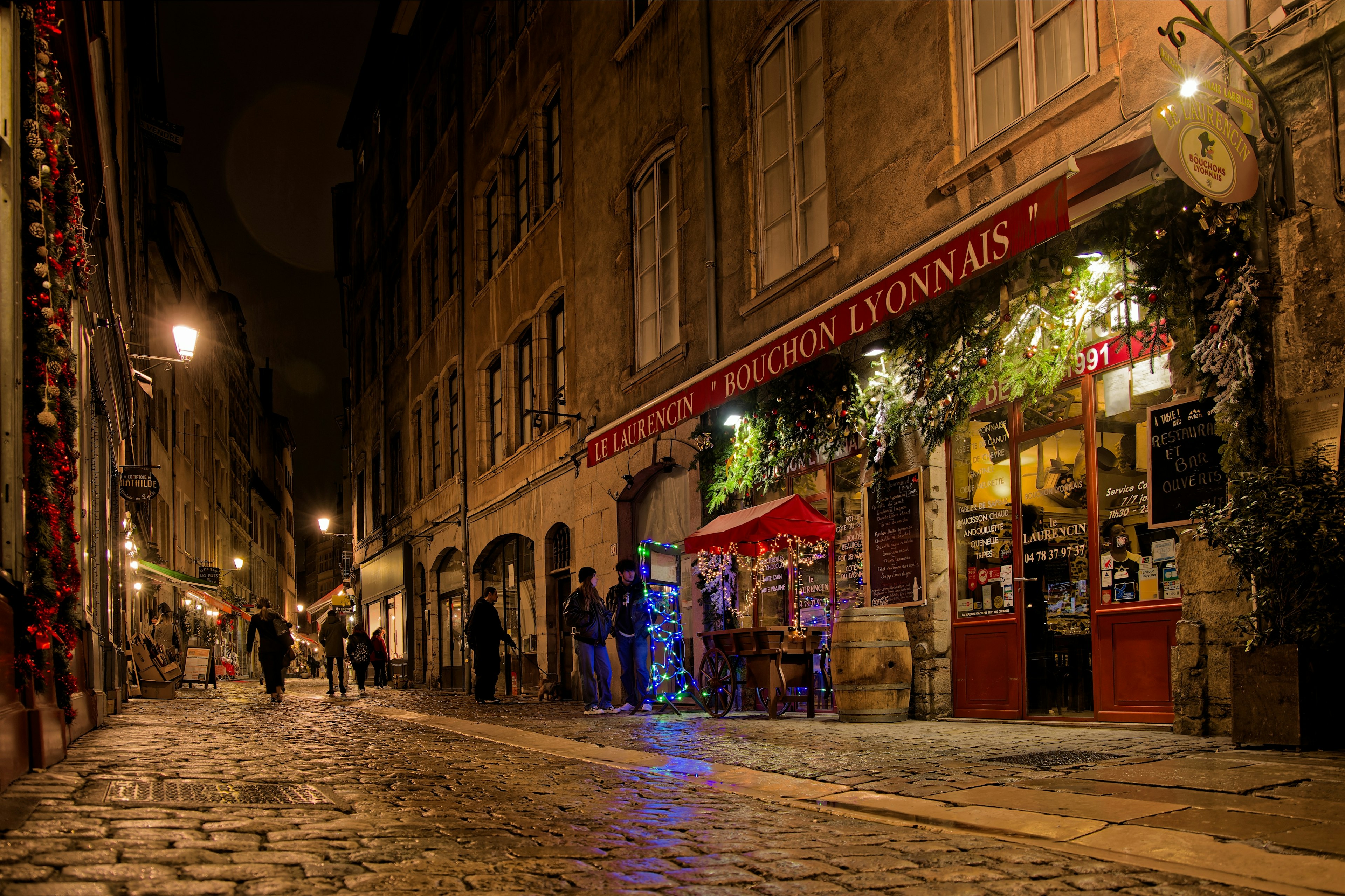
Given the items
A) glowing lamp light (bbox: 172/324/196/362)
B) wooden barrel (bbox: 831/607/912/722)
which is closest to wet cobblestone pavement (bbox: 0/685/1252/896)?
wooden barrel (bbox: 831/607/912/722)

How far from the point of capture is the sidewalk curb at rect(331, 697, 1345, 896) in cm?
403

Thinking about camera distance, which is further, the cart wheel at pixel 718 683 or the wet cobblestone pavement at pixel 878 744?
the cart wheel at pixel 718 683

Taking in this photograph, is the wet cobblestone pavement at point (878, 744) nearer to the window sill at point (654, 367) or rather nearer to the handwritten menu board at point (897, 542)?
the handwritten menu board at point (897, 542)

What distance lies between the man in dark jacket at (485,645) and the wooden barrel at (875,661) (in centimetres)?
752

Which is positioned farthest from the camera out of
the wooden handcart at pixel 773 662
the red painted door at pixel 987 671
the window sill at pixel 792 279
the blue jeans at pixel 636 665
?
the blue jeans at pixel 636 665

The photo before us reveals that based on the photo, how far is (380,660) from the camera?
93.7ft

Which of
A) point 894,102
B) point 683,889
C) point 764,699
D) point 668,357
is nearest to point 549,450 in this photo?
point 668,357

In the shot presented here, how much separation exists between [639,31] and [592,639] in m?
8.11

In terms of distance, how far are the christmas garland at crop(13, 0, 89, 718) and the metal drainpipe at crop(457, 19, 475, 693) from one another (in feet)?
53.3

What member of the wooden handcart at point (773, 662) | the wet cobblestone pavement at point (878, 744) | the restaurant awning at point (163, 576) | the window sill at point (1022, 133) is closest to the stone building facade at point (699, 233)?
the window sill at point (1022, 133)

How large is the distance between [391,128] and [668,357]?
20.3 m

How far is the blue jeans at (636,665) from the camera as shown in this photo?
13.6 metres

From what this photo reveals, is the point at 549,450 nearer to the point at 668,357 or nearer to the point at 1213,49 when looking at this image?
the point at 668,357

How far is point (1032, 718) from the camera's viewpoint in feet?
31.3
